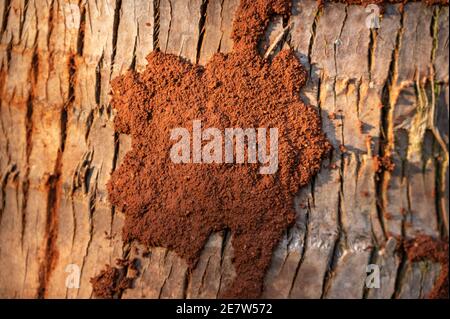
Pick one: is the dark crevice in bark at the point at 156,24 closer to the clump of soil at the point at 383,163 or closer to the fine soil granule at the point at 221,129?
the fine soil granule at the point at 221,129

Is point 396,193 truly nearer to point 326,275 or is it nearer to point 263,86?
point 326,275

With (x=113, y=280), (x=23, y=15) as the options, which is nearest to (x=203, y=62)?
(x=23, y=15)

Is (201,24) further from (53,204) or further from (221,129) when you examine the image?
(53,204)

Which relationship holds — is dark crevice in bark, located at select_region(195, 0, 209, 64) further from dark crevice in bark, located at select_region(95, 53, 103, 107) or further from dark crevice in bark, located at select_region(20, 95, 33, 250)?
dark crevice in bark, located at select_region(20, 95, 33, 250)

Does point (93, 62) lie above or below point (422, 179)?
above

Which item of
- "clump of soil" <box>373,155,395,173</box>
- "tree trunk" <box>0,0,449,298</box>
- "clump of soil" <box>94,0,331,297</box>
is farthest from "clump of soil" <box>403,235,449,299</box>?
"clump of soil" <box>94,0,331,297</box>

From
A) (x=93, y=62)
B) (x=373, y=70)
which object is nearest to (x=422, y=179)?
(x=373, y=70)

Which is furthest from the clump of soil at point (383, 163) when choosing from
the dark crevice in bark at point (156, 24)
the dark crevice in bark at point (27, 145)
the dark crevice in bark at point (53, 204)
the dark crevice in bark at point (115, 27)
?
the dark crevice in bark at point (27, 145)
